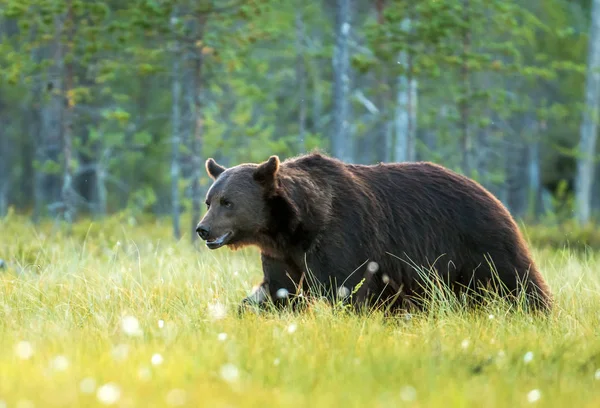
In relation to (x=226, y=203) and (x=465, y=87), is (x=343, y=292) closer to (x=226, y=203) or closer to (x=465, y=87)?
(x=226, y=203)

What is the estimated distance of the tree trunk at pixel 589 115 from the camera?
20266 mm

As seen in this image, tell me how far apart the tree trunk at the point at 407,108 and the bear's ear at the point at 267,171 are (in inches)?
351

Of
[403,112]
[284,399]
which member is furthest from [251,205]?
[403,112]

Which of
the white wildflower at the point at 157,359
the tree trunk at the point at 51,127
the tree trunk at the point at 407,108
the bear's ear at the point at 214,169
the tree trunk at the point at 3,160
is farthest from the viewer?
the tree trunk at the point at 3,160

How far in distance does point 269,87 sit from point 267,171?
1912cm

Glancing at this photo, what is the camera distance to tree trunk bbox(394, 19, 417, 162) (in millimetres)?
15494

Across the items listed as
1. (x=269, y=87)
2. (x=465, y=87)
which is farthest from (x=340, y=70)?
(x=269, y=87)

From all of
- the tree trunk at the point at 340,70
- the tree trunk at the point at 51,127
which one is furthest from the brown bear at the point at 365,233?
the tree trunk at the point at 51,127

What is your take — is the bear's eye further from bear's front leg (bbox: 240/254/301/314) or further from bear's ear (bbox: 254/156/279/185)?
bear's front leg (bbox: 240/254/301/314)

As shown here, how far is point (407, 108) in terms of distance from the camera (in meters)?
16.5

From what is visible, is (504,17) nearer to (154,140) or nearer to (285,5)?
(285,5)

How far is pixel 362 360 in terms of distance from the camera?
427 centimetres

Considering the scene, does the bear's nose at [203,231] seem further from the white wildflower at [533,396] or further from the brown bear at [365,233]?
the white wildflower at [533,396]

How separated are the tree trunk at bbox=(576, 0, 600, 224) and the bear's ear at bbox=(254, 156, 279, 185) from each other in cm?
1527
